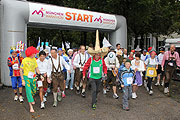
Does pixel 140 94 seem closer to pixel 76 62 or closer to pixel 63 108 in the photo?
pixel 76 62

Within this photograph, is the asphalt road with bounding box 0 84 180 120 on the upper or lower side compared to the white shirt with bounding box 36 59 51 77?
lower

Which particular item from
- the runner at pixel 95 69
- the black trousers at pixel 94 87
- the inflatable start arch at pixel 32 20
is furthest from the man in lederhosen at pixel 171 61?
the inflatable start arch at pixel 32 20

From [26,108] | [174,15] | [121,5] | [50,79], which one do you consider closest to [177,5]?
[174,15]

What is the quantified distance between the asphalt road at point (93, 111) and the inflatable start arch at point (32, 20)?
2.35 m

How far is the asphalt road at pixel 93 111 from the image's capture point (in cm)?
547

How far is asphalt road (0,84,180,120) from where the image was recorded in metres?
5.47

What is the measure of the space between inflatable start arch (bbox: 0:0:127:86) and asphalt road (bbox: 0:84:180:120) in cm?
235

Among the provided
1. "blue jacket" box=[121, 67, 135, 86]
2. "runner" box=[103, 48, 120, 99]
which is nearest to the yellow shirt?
"blue jacket" box=[121, 67, 135, 86]

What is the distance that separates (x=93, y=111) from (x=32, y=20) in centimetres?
559

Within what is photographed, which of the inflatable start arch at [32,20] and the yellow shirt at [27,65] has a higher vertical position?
the inflatable start arch at [32,20]

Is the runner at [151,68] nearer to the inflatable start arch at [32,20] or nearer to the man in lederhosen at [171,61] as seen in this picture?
the man in lederhosen at [171,61]

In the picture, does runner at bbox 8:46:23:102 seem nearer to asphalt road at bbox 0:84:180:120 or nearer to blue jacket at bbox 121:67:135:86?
asphalt road at bbox 0:84:180:120

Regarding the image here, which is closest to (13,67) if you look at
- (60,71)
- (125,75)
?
(60,71)

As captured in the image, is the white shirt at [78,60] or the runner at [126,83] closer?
the runner at [126,83]
